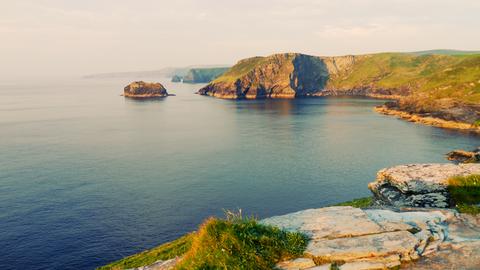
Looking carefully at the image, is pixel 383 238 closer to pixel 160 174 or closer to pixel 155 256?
pixel 155 256

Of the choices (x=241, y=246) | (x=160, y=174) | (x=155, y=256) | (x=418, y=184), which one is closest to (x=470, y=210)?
(x=418, y=184)

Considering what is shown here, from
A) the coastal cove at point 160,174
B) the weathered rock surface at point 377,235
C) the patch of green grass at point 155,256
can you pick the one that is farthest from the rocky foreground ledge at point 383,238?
the coastal cove at point 160,174

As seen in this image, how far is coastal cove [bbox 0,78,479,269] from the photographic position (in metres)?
54.8

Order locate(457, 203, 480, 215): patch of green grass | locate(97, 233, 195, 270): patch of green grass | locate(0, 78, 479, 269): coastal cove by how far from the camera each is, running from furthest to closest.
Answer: locate(0, 78, 479, 269): coastal cove, locate(97, 233, 195, 270): patch of green grass, locate(457, 203, 480, 215): patch of green grass

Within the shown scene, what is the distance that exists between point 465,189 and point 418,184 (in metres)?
2.91

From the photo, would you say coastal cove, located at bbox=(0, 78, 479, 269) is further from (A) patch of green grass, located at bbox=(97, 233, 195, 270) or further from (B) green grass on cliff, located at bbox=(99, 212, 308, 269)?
(B) green grass on cliff, located at bbox=(99, 212, 308, 269)

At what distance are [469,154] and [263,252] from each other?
4045 inches

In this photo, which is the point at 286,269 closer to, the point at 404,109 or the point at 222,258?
the point at 222,258

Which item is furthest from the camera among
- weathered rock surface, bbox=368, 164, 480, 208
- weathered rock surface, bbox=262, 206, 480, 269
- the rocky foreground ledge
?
weathered rock surface, bbox=368, 164, 480, 208

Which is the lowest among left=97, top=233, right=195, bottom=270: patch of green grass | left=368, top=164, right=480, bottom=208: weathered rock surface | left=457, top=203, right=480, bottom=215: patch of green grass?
left=97, top=233, right=195, bottom=270: patch of green grass

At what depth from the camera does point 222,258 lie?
12.6m

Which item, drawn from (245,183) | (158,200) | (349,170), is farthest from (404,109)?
(158,200)

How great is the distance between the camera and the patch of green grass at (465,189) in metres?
19.2

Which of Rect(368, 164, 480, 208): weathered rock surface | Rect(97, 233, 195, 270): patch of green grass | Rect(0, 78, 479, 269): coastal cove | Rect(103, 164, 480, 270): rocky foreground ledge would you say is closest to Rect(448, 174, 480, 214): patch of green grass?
Rect(368, 164, 480, 208): weathered rock surface
